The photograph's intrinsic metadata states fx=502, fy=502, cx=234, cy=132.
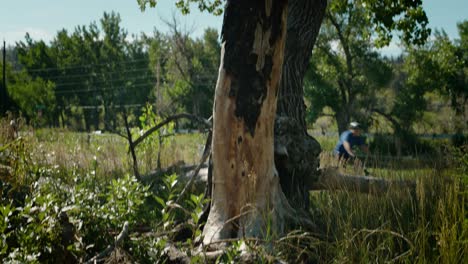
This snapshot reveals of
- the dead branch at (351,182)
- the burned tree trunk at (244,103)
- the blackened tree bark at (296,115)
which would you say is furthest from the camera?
the dead branch at (351,182)

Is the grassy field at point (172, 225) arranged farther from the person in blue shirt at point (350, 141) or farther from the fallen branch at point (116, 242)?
the person in blue shirt at point (350, 141)

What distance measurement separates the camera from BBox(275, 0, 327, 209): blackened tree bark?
18.9 ft

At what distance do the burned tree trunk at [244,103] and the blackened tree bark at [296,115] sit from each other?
1.14 meters

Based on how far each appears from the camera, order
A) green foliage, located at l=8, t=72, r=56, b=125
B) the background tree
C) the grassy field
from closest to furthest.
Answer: the grassy field
the background tree
green foliage, located at l=8, t=72, r=56, b=125

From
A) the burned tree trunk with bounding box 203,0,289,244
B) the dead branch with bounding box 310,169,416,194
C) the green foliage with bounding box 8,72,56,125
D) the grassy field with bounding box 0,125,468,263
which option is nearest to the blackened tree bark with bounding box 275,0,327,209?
the dead branch with bounding box 310,169,416,194

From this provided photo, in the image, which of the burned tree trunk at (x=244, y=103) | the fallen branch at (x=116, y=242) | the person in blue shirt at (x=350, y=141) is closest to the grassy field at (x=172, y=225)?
the fallen branch at (x=116, y=242)

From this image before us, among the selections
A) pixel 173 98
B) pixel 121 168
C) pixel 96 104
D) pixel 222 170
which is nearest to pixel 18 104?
pixel 96 104

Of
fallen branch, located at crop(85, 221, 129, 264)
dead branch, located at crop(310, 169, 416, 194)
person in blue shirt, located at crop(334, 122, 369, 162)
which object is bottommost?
fallen branch, located at crop(85, 221, 129, 264)

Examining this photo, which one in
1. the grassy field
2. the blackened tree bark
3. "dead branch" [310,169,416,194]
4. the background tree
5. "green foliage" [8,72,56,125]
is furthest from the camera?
"green foliage" [8,72,56,125]

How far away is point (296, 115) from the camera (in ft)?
21.1

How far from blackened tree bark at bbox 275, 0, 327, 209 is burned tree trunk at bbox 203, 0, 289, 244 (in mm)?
1136

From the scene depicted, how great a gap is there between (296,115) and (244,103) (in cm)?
220

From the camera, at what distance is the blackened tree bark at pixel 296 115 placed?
18.9 ft

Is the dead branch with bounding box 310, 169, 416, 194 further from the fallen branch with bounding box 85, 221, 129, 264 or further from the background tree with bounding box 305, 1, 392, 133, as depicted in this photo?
the background tree with bounding box 305, 1, 392, 133
